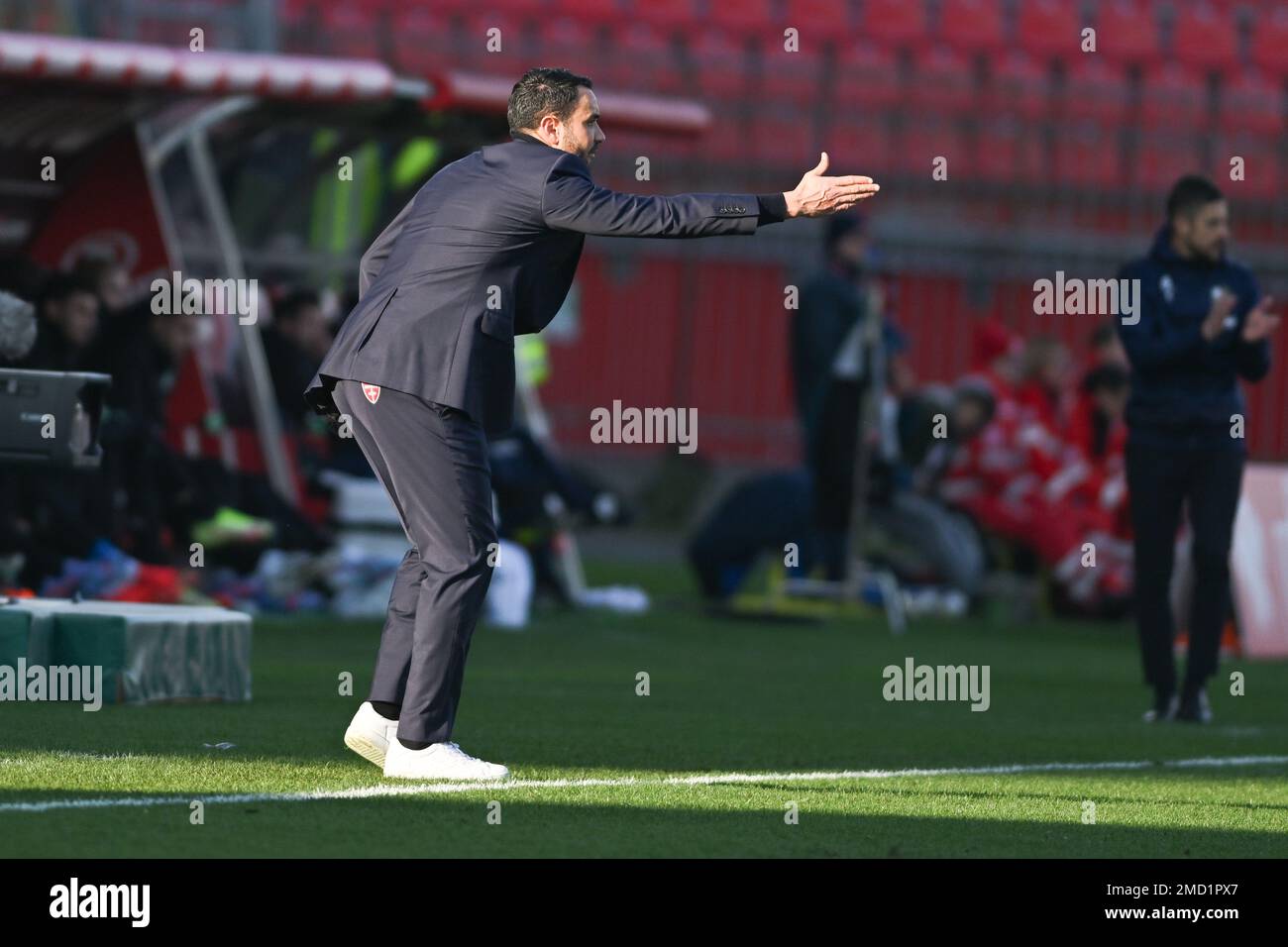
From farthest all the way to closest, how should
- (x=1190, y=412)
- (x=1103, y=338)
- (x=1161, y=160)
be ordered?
(x=1161, y=160) → (x=1103, y=338) → (x=1190, y=412)

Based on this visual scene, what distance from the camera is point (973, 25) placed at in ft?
87.7

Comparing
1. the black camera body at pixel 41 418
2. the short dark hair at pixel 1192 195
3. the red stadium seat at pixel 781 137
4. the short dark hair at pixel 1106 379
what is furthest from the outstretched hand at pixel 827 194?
the red stadium seat at pixel 781 137

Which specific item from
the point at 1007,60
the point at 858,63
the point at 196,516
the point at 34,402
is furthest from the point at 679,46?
the point at 34,402

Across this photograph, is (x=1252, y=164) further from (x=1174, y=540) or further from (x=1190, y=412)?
(x=1190, y=412)

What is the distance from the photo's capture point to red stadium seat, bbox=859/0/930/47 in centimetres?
2619

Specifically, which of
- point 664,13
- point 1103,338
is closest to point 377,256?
point 1103,338

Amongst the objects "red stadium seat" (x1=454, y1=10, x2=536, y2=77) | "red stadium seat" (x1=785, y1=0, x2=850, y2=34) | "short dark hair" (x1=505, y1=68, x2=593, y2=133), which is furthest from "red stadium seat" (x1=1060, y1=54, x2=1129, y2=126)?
"short dark hair" (x1=505, y1=68, x2=593, y2=133)

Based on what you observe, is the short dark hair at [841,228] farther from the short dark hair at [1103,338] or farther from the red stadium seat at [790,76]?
the red stadium seat at [790,76]

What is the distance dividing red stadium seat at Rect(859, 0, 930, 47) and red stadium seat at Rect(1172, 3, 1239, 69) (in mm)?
3185

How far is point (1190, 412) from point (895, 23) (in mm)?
17533

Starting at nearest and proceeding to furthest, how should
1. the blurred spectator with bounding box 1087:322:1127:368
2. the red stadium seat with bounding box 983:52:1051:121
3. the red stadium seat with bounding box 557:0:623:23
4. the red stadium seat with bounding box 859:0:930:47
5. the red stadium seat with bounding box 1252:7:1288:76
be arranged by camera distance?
the blurred spectator with bounding box 1087:322:1127:368
the red stadium seat with bounding box 983:52:1051:121
the red stadium seat with bounding box 557:0:623:23
the red stadium seat with bounding box 859:0:930:47
the red stadium seat with bounding box 1252:7:1288:76

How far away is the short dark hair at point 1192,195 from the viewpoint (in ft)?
31.2

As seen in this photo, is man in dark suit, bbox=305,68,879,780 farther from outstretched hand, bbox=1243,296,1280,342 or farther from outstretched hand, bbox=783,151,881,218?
outstretched hand, bbox=1243,296,1280,342

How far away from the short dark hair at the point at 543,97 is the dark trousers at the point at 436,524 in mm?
856
